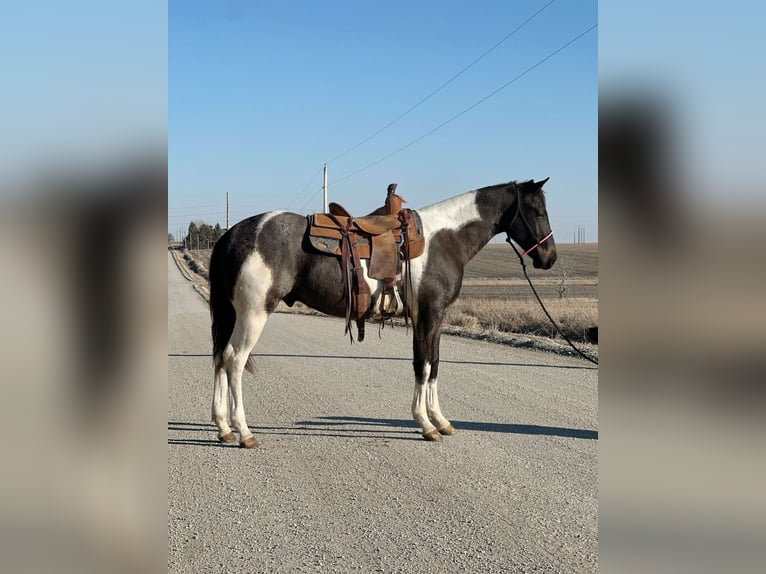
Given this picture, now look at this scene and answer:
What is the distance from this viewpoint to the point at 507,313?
1884 centimetres

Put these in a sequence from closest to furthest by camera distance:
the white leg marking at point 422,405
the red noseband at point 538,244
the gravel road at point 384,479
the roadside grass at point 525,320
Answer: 1. the gravel road at point 384,479
2. the white leg marking at point 422,405
3. the red noseband at point 538,244
4. the roadside grass at point 525,320

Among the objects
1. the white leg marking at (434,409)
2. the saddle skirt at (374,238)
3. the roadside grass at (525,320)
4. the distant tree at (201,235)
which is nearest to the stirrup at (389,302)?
the saddle skirt at (374,238)

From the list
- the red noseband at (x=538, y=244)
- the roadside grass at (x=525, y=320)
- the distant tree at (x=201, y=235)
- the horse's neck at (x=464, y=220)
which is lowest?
the roadside grass at (x=525, y=320)

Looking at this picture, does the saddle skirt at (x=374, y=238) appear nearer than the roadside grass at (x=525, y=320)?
Yes

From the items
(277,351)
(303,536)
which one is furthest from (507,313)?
(303,536)

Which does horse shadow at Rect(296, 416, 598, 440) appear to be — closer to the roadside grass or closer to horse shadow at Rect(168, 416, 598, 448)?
horse shadow at Rect(168, 416, 598, 448)

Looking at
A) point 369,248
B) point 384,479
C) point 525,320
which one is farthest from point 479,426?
point 525,320

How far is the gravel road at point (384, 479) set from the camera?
11.3ft

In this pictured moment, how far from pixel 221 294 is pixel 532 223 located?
3063 millimetres

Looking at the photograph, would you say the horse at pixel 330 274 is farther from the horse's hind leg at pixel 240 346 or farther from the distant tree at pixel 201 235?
the distant tree at pixel 201 235

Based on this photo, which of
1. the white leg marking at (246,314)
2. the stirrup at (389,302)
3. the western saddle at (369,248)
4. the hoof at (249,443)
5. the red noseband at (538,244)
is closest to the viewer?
the hoof at (249,443)

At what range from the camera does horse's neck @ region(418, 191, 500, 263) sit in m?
6.46

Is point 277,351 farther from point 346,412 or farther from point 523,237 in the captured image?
point 523,237
